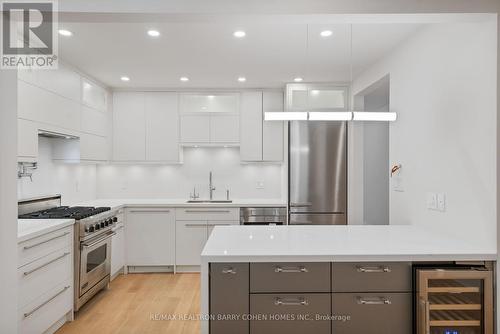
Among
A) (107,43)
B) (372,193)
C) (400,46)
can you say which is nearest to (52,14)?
(107,43)

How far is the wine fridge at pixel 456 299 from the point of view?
176 centimetres

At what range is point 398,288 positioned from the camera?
5.89 feet

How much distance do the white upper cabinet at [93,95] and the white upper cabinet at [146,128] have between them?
280 millimetres

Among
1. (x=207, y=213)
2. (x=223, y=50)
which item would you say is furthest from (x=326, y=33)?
(x=207, y=213)

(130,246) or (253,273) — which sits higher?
(253,273)

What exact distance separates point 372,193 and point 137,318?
409 cm

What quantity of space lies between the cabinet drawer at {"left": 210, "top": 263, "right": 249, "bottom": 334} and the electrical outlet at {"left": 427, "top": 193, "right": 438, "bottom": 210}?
152cm

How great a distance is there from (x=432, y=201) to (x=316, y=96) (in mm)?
2241

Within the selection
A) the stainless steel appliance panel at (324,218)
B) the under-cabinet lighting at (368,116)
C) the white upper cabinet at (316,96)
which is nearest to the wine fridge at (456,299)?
the under-cabinet lighting at (368,116)

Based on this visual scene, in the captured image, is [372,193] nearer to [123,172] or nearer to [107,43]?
[123,172]

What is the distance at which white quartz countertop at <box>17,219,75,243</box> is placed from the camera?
2.18 meters

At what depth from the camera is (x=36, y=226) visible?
2.44 m

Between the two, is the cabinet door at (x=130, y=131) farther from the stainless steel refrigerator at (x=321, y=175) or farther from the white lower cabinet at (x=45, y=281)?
the stainless steel refrigerator at (x=321, y=175)

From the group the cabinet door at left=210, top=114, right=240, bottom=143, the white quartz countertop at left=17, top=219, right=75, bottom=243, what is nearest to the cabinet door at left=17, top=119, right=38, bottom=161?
the white quartz countertop at left=17, top=219, right=75, bottom=243
